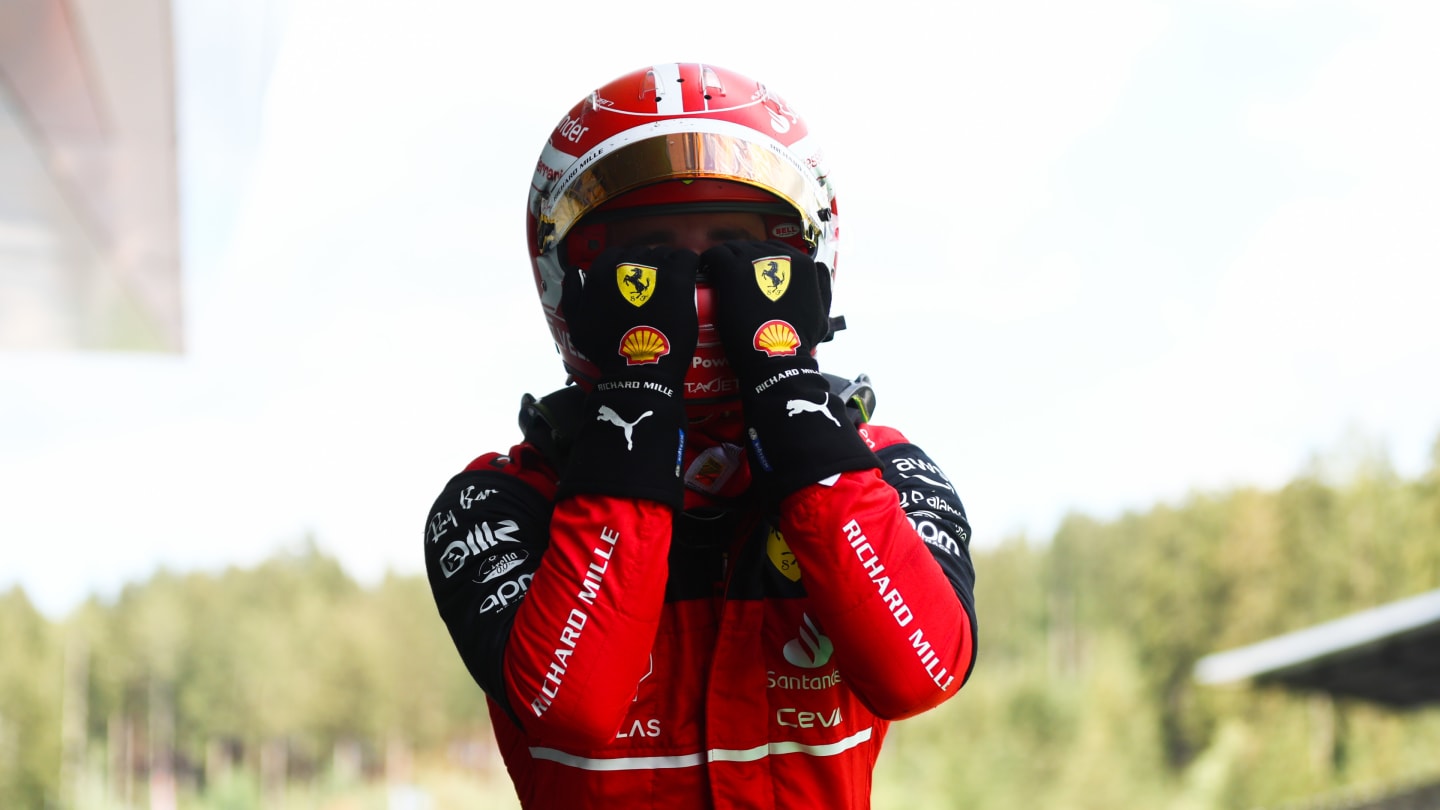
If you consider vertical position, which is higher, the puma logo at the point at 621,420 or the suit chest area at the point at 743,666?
the puma logo at the point at 621,420

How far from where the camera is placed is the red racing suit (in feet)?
5.04

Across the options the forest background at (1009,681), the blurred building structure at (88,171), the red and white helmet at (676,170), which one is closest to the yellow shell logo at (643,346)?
the red and white helmet at (676,170)

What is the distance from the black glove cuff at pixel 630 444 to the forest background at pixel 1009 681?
24921 millimetres

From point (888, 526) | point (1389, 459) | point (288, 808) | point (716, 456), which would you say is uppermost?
point (1389, 459)

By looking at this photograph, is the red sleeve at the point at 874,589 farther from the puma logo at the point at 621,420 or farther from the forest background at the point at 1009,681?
the forest background at the point at 1009,681

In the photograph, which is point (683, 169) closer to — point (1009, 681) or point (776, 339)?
point (776, 339)

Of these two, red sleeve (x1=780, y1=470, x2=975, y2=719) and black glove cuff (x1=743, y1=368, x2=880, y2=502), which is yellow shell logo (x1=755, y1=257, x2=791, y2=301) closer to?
black glove cuff (x1=743, y1=368, x2=880, y2=502)

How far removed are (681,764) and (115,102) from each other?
615cm

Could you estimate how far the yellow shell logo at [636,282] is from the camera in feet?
5.47

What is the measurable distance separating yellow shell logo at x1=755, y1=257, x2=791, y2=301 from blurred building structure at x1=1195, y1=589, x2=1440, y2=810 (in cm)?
1306

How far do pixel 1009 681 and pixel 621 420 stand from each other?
2802 centimetres

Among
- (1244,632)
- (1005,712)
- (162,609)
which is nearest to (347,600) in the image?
(162,609)

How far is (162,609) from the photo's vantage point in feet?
90.1

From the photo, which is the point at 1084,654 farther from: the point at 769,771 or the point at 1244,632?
the point at 769,771
